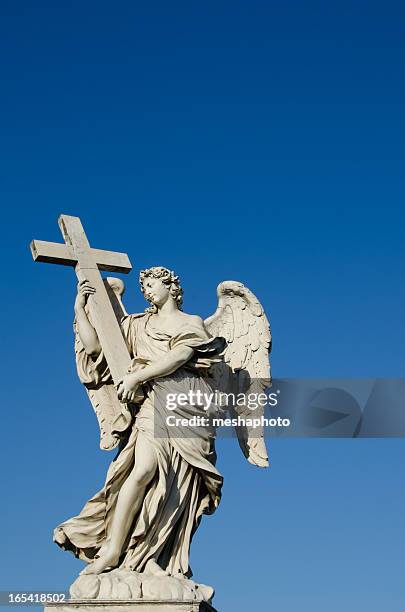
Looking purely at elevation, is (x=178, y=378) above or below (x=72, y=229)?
below

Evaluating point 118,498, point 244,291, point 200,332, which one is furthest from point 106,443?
point 244,291

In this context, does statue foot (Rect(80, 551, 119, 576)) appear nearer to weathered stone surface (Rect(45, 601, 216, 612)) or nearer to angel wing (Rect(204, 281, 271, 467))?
weathered stone surface (Rect(45, 601, 216, 612))

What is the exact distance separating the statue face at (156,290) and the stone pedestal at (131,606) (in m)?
2.98

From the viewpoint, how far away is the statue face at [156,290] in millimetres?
11023

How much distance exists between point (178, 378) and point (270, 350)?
4.30 feet

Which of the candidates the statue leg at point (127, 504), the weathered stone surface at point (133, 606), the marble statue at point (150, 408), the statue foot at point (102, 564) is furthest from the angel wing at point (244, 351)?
the weathered stone surface at point (133, 606)

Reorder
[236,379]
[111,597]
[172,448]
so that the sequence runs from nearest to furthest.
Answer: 1. [111,597]
2. [172,448]
3. [236,379]

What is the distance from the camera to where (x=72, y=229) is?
11.6 metres

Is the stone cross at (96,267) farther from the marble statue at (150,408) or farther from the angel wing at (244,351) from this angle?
the angel wing at (244,351)

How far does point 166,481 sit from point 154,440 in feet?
1.30

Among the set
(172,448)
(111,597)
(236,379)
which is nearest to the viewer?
(111,597)

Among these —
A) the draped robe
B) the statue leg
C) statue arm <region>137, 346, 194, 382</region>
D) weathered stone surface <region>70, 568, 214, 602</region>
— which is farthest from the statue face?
weathered stone surface <region>70, 568, 214, 602</region>

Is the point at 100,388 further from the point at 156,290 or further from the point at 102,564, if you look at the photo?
the point at 102,564

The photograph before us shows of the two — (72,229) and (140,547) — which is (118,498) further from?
(72,229)
